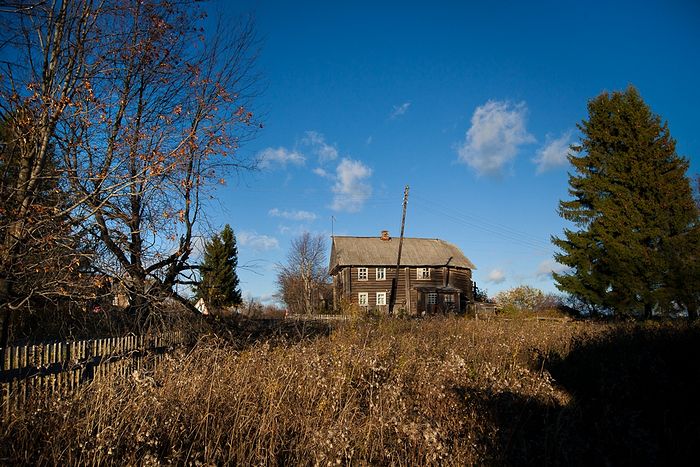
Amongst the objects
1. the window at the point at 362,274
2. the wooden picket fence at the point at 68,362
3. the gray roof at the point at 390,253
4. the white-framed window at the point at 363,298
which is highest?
the gray roof at the point at 390,253

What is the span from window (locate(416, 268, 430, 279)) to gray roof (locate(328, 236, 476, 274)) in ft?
2.41

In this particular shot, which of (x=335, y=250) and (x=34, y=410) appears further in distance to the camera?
(x=335, y=250)

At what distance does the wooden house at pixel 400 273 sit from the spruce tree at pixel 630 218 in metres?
17.2

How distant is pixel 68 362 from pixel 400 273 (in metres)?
36.1

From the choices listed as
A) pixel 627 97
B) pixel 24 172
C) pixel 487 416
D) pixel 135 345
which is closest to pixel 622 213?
pixel 627 97

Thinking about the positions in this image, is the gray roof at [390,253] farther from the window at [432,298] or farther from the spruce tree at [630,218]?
the spruce tree at [630,218]

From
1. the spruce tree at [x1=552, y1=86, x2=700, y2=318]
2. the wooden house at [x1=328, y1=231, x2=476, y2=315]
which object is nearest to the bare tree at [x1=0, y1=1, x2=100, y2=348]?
the spruce tree at [x1=552, y1=86, x2=700, y2=318]

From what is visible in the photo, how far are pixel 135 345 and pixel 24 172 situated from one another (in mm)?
3236

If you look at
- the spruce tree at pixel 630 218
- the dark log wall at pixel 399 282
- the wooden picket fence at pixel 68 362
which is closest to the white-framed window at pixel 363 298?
the dark log wall at pixel 399 282

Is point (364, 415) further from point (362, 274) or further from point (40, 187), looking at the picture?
point (362, 274)

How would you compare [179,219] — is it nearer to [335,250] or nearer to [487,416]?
[487,416]

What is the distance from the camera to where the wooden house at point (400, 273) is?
40.0 meters

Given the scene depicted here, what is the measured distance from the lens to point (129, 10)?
25.4ft

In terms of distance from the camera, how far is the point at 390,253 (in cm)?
4162
